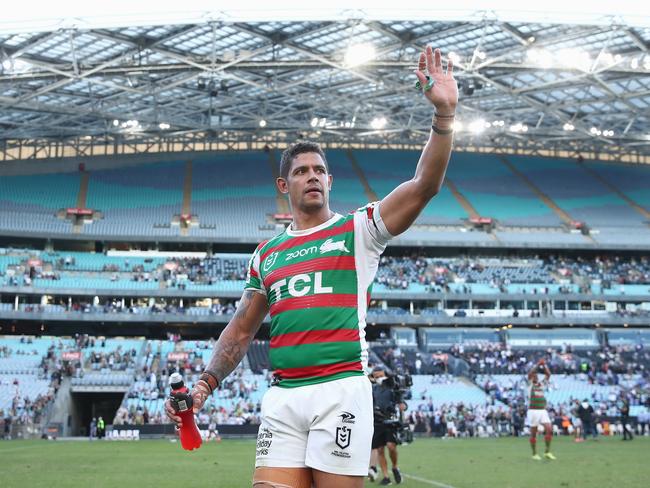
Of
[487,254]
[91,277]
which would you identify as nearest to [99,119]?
[91,277]

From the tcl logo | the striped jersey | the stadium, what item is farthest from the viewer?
the stadium

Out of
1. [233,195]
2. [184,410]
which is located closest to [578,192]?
[233,195]

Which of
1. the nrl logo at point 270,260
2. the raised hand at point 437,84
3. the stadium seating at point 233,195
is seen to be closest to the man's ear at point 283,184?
the nrl logo at point 270,260

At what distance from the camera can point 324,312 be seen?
469 cm

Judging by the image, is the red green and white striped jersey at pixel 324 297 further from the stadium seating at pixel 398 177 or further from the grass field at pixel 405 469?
the stadium seating at pixel 398 177

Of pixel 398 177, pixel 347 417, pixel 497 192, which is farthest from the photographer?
pixel 497 192

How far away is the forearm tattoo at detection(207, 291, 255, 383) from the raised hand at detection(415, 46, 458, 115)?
1726mm

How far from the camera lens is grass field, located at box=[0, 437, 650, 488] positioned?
14.0m

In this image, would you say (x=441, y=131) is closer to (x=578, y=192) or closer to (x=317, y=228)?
(x=317, y=228)

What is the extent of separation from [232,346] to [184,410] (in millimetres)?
793

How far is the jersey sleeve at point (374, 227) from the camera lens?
476cm

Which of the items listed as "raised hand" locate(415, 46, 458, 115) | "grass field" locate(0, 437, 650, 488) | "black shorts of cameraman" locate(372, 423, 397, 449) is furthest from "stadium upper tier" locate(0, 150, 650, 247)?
"raised hand" locate(415, 46, 458, 115)

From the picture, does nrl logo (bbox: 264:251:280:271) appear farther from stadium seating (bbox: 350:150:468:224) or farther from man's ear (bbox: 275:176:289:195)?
stadium seating (bbox: 350:150:468:224)

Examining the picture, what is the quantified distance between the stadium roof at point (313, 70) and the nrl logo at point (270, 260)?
30.0 m
